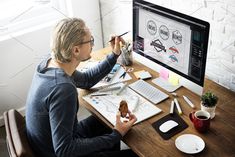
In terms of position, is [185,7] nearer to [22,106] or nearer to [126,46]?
[126,46]

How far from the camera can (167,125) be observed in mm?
1607

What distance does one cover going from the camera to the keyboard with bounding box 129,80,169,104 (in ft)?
5.87

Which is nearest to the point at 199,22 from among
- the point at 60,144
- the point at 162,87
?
the point at 162,87

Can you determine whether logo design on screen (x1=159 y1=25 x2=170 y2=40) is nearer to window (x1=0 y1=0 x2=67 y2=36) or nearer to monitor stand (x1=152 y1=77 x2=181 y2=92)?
monitor stand (x1=152 y1=77 x2=181 y2=92)

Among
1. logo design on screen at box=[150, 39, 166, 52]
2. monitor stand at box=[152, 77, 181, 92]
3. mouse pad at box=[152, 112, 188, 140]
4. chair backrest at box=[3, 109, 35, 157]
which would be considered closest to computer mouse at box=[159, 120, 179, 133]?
mouse pad at box=[152, 112, 188, 140]

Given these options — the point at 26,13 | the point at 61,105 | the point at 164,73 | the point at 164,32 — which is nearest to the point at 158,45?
the point at 164,32

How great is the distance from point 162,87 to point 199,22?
485mm

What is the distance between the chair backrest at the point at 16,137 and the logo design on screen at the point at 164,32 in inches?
31.1

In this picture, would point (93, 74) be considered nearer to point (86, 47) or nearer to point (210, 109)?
point (86, 47)

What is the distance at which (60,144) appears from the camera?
1.46 metres

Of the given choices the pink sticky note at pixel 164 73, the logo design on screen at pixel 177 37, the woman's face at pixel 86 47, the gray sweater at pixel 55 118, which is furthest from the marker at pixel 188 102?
the woman's face at pixel 86 47

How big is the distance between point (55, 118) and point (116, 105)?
405mm

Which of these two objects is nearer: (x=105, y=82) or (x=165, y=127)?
(x=165, y=127)

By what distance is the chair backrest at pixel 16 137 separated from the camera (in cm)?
138
